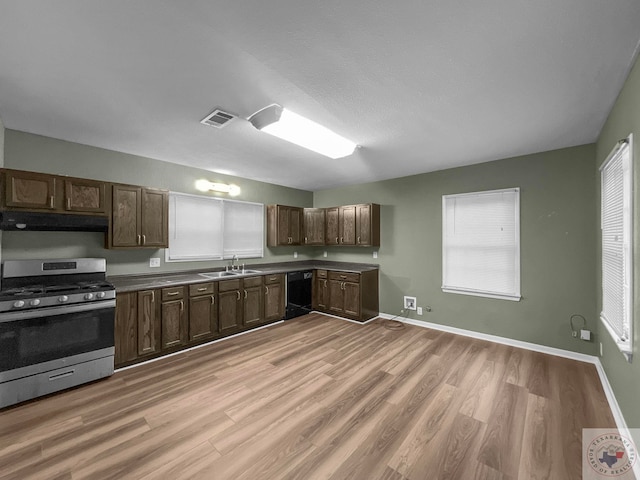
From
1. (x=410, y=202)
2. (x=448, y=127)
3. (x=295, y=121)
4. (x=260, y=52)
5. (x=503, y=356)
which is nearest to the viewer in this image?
(x=260, y=52)

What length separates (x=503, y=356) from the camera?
3.25 m

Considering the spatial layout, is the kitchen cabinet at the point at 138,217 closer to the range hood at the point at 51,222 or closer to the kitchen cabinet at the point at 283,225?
the range hood at the point at 51,222

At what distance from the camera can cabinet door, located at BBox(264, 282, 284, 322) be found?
440cm

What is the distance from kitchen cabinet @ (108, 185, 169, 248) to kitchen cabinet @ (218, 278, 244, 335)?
1008 millimetres

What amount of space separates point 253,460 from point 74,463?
1150 mm

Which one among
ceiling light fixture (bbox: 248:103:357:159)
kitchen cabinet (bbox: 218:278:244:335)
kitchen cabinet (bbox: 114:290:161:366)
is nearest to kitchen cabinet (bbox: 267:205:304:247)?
kitchen cabinet (bbox: 218:278:244:335)

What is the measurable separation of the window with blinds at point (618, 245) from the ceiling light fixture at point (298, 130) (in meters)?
2.30

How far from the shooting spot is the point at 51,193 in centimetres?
272

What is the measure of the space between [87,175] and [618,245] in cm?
550

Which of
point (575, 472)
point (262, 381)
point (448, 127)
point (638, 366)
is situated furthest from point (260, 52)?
point (575, 472)

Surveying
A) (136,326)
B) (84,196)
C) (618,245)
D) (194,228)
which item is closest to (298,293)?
(194,228)

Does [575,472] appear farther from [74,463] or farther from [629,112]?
[74,463]

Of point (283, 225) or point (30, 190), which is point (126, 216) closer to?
point (30, 190)

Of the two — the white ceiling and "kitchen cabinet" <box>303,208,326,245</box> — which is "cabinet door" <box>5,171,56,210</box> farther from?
"kitchen cabinet" <box>303,208,326,245</box>
